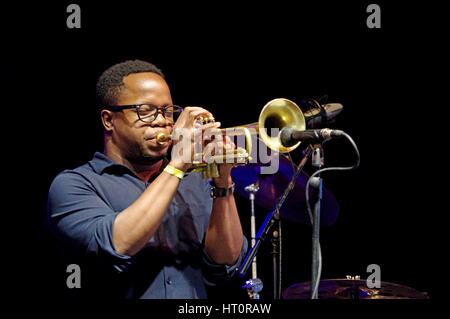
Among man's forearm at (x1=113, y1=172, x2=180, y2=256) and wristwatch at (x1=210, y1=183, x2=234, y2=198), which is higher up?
wristwatch at (x1=210, y1=183, x2=234, y2=198)

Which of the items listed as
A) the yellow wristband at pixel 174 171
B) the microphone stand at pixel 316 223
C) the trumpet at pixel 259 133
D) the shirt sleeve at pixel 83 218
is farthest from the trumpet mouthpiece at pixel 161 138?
the microphone stand at pixel 316 223

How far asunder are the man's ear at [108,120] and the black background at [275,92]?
3.53 ft

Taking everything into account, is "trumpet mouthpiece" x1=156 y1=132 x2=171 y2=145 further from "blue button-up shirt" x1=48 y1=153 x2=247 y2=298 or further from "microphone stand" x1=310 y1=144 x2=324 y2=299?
"microphone stand" x1=310 y1=144 x2=324 y2=299

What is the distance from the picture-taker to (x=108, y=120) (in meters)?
2.96

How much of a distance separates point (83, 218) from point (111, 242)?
0.70ft

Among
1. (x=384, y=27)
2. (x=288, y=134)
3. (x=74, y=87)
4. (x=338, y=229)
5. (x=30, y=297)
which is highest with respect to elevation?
(x=384, y=27)

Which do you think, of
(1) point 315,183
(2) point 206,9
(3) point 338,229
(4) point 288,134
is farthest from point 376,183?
(1) point 315,183

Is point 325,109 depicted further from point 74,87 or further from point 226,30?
point 74,87

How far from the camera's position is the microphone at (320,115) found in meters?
2.99

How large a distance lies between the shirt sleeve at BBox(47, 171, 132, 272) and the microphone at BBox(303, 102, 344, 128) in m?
1.14

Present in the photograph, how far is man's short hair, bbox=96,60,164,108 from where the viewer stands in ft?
9.62

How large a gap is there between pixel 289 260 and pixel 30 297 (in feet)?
6.59

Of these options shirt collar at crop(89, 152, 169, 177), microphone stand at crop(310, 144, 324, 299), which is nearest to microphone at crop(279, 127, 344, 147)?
microphone stand at crop(310, 144, 324, 299)

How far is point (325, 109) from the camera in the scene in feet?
10.1
